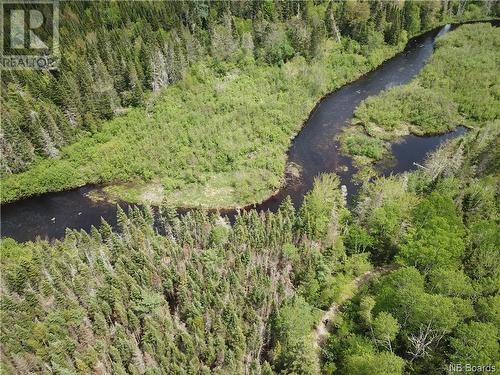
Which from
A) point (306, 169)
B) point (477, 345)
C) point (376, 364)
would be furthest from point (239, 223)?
point (477, 345)

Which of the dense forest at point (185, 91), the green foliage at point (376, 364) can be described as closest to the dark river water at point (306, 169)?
the dense forest at point (185, 91)

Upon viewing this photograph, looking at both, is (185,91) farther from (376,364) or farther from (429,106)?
(376,364)

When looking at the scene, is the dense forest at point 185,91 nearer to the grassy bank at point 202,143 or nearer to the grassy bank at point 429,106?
the grassy bank at point 202,143

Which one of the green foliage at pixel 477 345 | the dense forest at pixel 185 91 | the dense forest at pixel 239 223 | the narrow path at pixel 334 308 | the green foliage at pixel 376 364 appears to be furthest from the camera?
the dense forest at pixel 185 91

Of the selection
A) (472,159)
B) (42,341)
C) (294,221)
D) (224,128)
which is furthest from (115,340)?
(472,159)

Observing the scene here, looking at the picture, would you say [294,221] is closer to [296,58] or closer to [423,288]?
[423,288]

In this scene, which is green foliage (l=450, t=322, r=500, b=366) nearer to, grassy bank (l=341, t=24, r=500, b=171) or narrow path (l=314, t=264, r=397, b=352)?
narrow path (l=314, t=264, r=397, b=352)

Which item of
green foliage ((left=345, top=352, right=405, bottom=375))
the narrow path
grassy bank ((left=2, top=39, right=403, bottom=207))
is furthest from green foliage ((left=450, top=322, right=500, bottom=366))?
grassy bank ((left=2, top=39, right=403, bottom=207))
